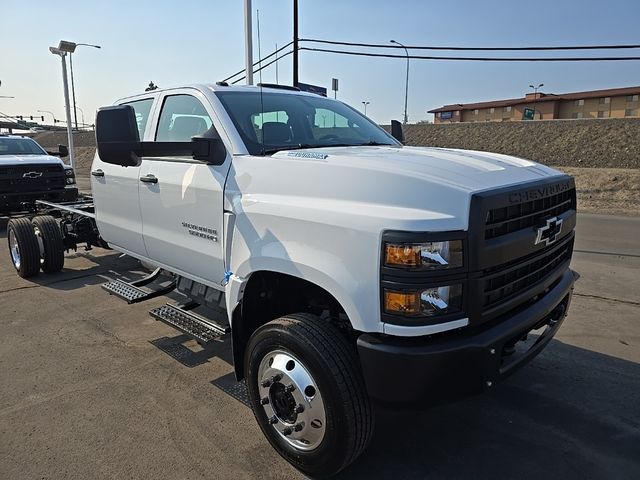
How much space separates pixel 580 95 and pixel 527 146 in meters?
45.0

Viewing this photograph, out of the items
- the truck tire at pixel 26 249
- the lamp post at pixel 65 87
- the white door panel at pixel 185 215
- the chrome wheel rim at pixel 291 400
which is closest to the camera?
the chrome wheel rim at pixel 291 400

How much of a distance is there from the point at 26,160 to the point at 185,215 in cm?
777

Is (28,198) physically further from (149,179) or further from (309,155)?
(309,155)

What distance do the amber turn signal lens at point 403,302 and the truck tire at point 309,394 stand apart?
396 millimetres

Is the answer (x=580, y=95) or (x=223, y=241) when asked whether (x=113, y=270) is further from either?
(x=580, y=95)

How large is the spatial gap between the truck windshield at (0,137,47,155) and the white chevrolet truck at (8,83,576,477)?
8735mm

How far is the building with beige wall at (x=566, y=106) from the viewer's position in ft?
200

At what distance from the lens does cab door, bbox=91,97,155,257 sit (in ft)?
14.2

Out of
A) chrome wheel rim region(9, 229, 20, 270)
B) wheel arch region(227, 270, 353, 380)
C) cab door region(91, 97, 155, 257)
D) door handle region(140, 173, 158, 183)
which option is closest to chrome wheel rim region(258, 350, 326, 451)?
wheel arch region(227, 270, 353, 380)

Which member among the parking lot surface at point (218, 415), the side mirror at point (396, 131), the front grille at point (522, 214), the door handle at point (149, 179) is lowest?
the parking lot surface at point (218, 415)

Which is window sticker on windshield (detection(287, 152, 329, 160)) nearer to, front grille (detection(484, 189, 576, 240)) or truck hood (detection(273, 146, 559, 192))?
truck hood (detection(273, 146, 559, 192))

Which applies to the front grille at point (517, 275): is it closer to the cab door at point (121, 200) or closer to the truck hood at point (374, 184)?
the truck hood at point (374, 184)

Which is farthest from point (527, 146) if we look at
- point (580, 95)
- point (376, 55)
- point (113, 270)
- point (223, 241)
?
point (580, 95)

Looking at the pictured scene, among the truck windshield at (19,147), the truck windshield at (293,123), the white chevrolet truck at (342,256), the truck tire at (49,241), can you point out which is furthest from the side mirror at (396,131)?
the truck windshield at (19,147)
